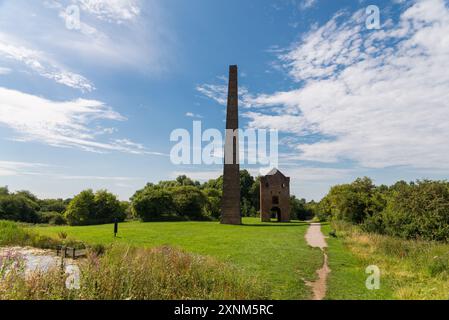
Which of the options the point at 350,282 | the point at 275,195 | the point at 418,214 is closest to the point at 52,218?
the point at 275,195

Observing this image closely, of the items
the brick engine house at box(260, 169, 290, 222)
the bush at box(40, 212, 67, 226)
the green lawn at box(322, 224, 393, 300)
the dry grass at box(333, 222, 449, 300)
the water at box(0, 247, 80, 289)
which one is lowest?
the bush at box(40, 212, 67, 226)

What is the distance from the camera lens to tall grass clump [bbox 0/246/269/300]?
200 inches

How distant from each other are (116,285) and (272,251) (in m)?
8.77

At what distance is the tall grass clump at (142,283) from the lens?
16.7 feet

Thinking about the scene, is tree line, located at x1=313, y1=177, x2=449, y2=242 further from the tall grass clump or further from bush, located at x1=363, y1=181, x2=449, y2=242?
the tall grass clump

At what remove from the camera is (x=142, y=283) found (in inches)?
237

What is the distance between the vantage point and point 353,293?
7348mm

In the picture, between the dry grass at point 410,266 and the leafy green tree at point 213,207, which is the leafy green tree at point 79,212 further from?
the dry grass at point 410,266

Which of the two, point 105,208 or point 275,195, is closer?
point 275,195

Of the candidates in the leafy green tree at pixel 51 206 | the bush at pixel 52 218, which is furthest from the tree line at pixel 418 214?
the leafy green tree at pixel 51 206

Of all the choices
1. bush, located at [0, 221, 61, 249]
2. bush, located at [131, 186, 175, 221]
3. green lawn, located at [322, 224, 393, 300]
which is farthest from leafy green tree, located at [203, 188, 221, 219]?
green lawn, located at [322, 224, 393, 300]

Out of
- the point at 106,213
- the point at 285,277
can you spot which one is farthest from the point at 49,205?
the point at 285,277

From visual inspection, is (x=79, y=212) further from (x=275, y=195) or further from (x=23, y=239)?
(x=23, y=239)
